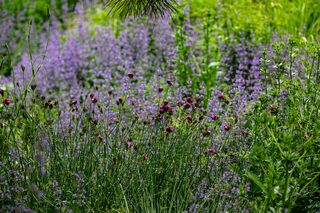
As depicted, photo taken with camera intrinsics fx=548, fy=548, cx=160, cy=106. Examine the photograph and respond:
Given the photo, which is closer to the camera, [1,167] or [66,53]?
[1,167]

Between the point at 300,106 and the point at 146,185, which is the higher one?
the point at 300,106

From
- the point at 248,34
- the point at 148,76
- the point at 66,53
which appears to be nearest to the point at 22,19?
the point at 66,53

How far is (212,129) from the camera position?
3.72m

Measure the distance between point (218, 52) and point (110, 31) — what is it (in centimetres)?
148

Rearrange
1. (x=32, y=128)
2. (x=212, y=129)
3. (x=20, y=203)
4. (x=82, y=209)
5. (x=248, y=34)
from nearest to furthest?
(x=20, y=203)
(x=82, y=209)
(x=32, y=128)
(x=212, y=129)
(x=248, y=34)

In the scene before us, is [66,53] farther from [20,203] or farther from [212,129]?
[20,203]

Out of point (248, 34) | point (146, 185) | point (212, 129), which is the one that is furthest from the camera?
point (248, 34)

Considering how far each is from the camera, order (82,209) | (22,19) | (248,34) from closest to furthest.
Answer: (82,209) < (248,34) < (22,19)

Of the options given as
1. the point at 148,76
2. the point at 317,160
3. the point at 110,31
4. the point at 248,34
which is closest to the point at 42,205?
the point at 317,160

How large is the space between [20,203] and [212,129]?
4.80ft

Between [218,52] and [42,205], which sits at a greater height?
[218,52]

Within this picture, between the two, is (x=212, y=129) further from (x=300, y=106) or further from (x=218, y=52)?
(x=218, y=52)

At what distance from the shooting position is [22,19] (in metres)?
8.84

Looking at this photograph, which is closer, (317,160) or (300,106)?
(317,160)
